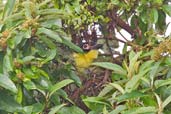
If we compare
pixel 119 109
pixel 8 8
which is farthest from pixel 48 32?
pixel 119 109

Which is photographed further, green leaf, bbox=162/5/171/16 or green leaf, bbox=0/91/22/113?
green leaf, bbox=162/5/171/16

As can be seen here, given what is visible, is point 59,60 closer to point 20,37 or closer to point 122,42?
point 20,37

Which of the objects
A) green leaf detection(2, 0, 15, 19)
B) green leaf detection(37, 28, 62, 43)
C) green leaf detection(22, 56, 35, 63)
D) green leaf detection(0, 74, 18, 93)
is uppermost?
green leaf detection(2, 0, 15, 19)

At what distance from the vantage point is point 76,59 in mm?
1542

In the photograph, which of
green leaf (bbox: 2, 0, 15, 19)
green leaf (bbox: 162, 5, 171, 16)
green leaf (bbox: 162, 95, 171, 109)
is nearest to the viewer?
green leaf (bbox: 162, 95, 171, 109)

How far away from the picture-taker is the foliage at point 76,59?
3.92 ft

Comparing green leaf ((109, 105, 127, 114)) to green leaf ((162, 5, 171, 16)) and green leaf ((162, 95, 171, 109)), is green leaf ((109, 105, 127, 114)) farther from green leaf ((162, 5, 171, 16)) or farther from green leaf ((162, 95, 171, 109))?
green leaf ((162, 5, 171, 16))

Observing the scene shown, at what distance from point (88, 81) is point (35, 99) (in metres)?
0.28

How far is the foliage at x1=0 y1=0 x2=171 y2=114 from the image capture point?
1.19m

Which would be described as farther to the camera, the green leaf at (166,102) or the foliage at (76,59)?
the foliage at (76,59)

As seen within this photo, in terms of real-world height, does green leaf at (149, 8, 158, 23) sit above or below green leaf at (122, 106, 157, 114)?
above

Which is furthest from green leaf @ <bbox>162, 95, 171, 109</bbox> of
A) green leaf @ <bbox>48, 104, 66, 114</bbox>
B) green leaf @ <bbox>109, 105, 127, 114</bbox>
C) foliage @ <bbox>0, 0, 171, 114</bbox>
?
green leaf @ <bbox>48, 104, 66, 114</bbox>

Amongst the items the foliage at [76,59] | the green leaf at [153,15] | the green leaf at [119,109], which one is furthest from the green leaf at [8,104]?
the green leaf at [153,15]

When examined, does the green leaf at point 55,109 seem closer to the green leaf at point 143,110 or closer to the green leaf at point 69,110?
the green leaf at point 69,110
